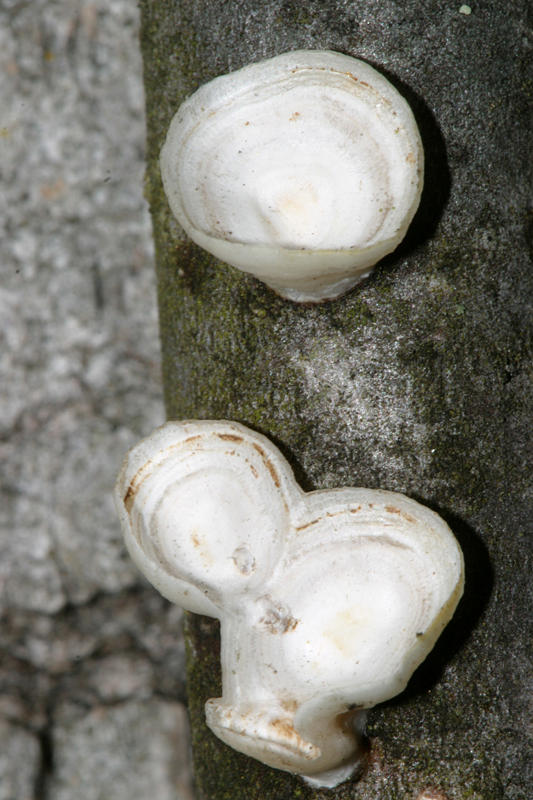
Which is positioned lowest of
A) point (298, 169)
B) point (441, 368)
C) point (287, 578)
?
point (287, 578)

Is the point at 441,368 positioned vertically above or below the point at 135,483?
above

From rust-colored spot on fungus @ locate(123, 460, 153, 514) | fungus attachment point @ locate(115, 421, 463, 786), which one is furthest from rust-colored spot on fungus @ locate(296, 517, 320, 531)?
rust-colored spot on fungus @ locate(123, 460, 153, 514)

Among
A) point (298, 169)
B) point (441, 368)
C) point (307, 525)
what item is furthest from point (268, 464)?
point (298, 169)

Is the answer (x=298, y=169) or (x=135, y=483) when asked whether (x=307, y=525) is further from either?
(x=298, y=169)

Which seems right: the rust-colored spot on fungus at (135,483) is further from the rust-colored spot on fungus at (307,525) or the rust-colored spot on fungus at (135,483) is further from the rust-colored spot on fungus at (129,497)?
the rust-colored spot on fungus at (307,525)

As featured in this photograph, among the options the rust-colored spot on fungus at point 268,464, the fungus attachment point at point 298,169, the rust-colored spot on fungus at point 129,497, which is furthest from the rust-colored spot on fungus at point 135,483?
the fungus attachment point at point 298,169

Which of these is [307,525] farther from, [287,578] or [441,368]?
[441,368]

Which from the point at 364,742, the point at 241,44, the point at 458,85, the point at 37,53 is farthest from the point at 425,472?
the point at 37,53
